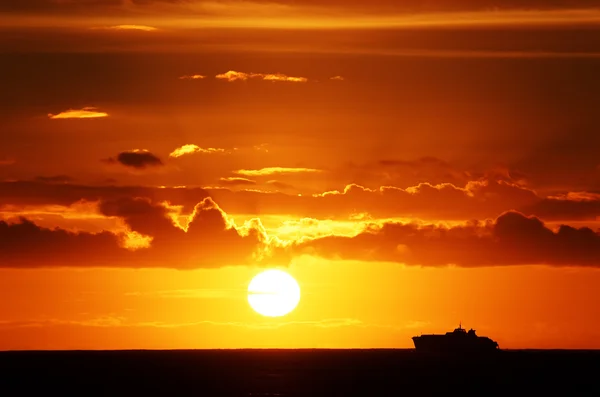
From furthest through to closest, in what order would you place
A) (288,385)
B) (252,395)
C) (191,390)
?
(288,385), (191,390), (252,395)

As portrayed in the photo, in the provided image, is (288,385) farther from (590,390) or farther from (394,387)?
(590,390)

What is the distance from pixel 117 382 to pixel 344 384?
40.0 m

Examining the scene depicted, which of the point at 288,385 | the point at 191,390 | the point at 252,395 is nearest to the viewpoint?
the point at 252,395

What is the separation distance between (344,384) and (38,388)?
166ft

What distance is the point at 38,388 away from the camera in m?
167

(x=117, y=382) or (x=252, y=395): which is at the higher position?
(x=117, y=382)

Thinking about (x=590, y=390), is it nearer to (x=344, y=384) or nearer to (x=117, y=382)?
(x=344, y=384)

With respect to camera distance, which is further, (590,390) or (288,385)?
(288,385)

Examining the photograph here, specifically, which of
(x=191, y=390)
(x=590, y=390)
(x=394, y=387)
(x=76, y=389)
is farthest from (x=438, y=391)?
(x=76, y=389)

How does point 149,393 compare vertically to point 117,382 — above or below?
below

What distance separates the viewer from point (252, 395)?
14950 centimetres

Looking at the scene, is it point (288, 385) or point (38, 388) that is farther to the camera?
point (288, 385)

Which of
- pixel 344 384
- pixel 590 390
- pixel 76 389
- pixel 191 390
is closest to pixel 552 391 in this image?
pixel 590 390

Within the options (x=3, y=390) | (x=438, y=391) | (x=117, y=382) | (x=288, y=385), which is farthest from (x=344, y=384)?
(x=3, y=390)
